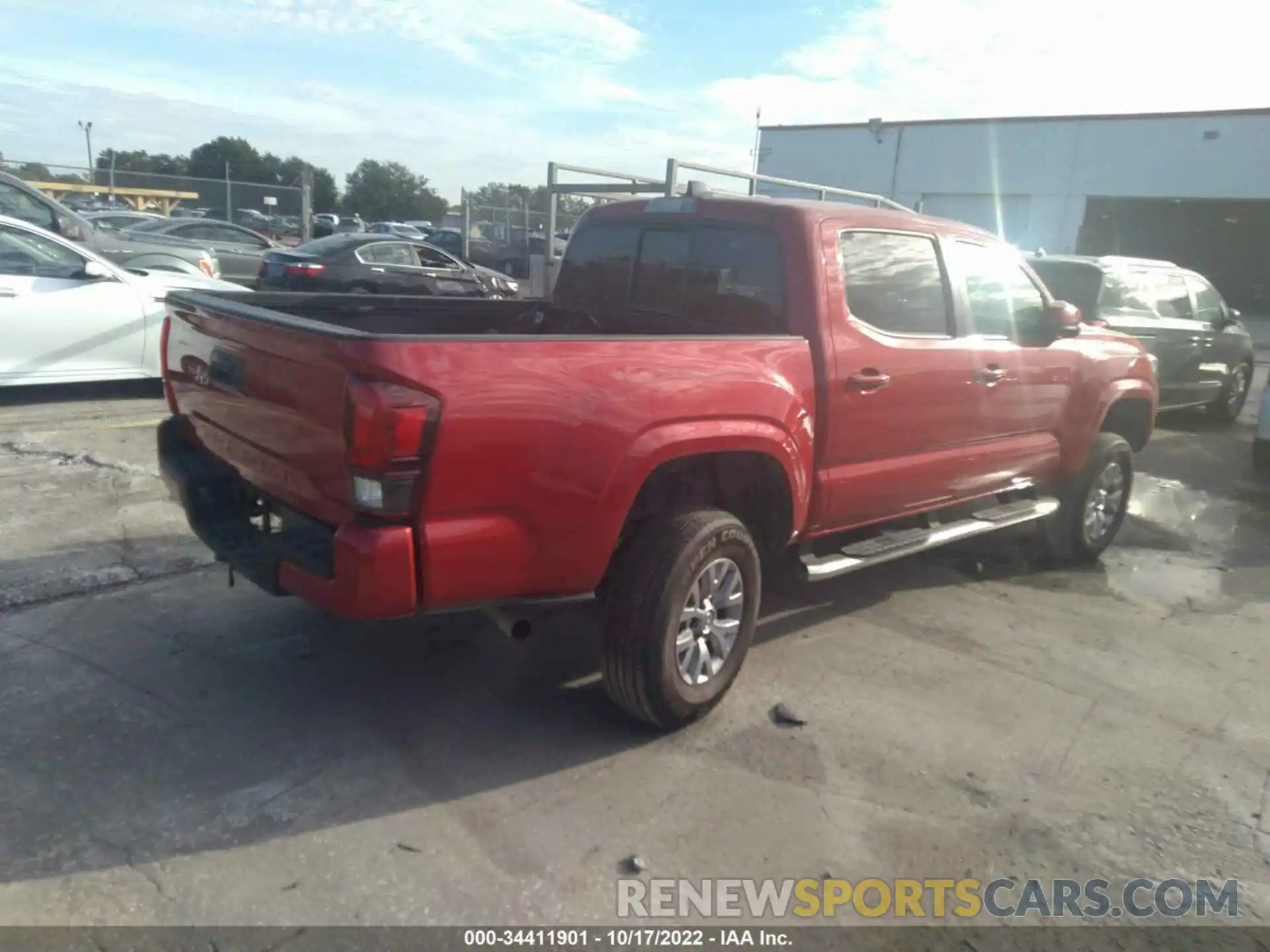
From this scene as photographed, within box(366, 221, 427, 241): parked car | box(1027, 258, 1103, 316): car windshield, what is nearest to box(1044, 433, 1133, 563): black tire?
box(1027, 258, 1103, 316): car windshield

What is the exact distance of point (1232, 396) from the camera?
1245 centimetres

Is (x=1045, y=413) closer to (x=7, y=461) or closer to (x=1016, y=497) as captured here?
(x=1016, y=497)

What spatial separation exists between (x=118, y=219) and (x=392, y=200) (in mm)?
37632

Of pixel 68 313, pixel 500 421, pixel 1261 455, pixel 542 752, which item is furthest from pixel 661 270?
pixel 1261 455

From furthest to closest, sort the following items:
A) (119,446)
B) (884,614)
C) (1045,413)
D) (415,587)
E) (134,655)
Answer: (119,446), (1045,413), (884,614), (134,655), (415,587)

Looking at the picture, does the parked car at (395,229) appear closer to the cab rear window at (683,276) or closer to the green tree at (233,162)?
the green tree at (233,162)

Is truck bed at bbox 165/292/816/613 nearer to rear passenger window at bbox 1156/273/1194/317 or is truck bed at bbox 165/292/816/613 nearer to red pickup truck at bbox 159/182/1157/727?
red pickup truck at bbox 159/182/1157/727

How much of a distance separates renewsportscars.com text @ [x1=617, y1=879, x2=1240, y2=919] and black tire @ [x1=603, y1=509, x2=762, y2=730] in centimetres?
79

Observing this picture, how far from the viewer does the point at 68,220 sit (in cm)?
1211

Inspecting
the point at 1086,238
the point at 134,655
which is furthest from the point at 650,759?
the point at 1086,238

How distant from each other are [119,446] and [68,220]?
245 inches

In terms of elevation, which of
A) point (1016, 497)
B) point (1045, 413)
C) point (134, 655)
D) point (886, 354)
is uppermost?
point (886, 354)

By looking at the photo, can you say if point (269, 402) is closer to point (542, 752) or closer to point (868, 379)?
point (542, 752)

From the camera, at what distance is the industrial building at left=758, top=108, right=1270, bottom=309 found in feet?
101
